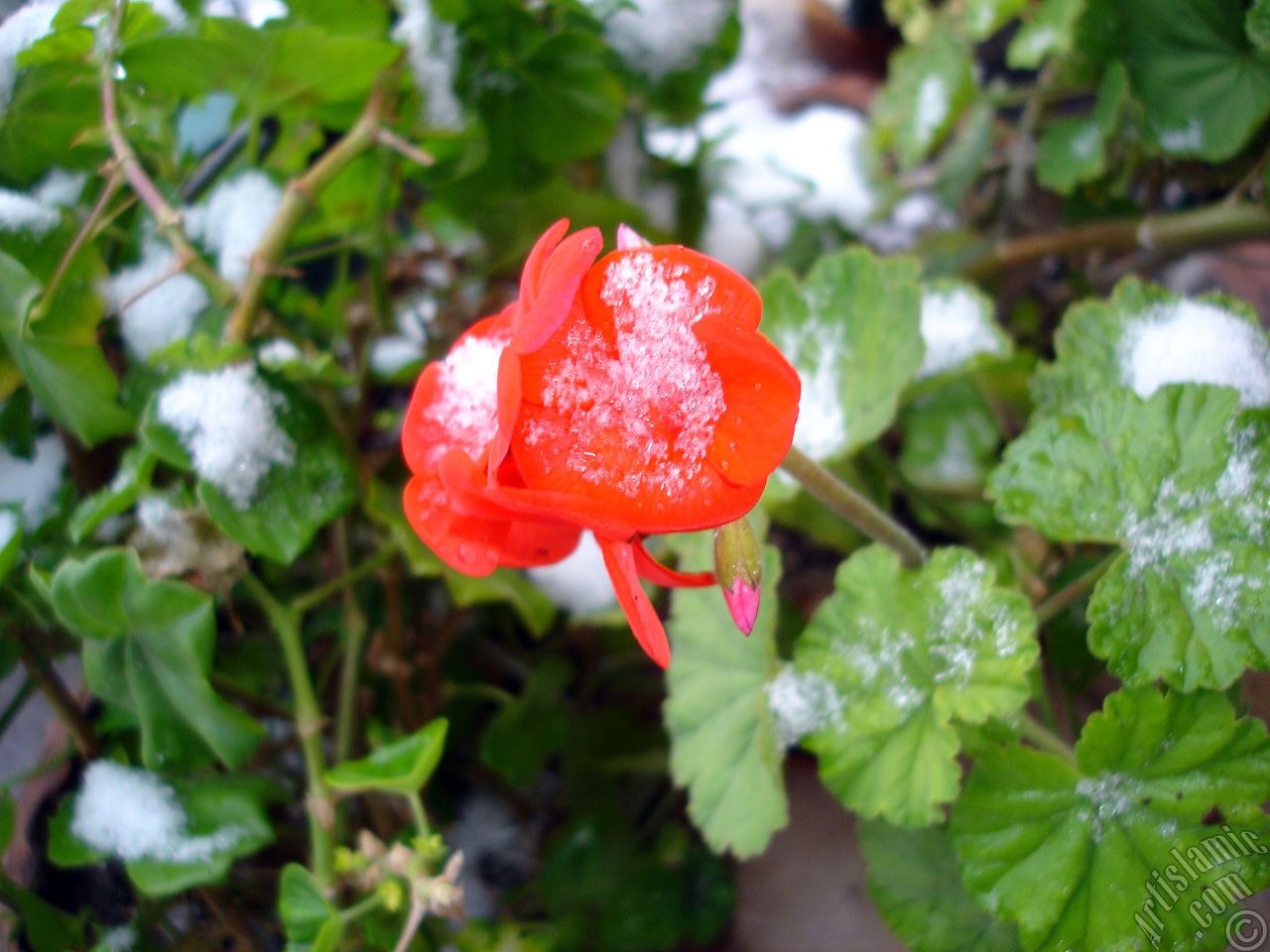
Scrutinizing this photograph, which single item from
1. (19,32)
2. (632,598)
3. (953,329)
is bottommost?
(953,329)

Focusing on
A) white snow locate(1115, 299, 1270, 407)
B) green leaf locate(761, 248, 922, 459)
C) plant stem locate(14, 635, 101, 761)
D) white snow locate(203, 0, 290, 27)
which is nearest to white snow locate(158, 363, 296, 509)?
plant stem locate(14, 635, 101, 761)

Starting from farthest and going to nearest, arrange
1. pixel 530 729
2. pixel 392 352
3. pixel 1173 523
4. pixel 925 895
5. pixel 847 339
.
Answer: pixel 392 352 < pixel 530 729 < pixel 847 339 < pixel 925 895 < pixel 1173 523

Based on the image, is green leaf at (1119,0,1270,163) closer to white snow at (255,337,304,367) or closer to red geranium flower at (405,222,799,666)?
red geranium flower at (405,222,799,666)

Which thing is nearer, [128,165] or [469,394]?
[469,394]

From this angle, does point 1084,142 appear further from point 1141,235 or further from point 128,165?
point 128,165

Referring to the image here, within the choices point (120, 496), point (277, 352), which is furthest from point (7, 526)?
point (277, 352)

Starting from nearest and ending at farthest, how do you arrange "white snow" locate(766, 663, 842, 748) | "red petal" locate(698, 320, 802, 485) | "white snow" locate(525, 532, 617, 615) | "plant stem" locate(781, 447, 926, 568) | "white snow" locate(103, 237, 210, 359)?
1. "red petal" locate(698, 320, 802, 485)
2. "plant stem" locate(781, 447, 926, 568)
3. "white snow" locate(766, 663, 842, 748)
4. "white snow" locate(103, 237, 210, 359)
5. "white snow" locate(525, 532, 617, 615)

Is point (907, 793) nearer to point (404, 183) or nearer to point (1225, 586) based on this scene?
point (1225, 586)

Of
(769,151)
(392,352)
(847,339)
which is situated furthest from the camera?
(769,151)
